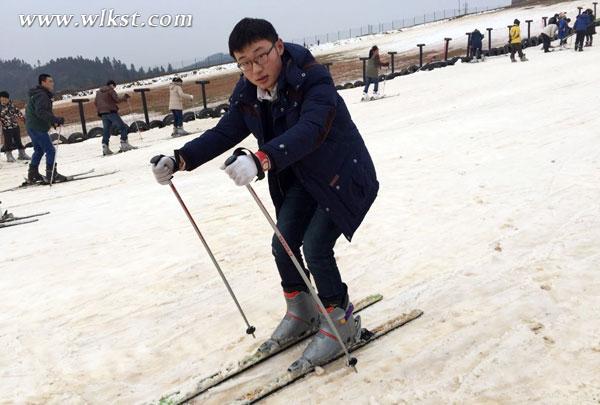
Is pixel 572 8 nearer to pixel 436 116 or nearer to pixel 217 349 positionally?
pixel 436 116

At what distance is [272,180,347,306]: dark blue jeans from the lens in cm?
262

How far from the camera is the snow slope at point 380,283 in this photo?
2777mm

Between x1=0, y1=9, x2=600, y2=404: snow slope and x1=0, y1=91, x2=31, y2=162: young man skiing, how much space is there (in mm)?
6046

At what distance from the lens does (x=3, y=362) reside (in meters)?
3.35

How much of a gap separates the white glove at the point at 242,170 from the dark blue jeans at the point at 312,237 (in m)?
0.56

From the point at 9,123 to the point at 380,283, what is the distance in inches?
490

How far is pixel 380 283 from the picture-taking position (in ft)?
12.9

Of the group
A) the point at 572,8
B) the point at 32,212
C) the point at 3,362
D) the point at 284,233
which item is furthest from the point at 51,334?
the point at 572,8

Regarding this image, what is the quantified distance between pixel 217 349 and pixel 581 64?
1647 centimetres

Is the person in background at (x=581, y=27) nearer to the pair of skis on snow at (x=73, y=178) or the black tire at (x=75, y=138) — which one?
the pair of skis on snow at (x=73, y=178)

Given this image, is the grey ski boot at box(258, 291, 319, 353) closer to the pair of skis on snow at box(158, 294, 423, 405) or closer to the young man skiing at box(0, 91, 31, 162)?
the pair of skis on snow at box(158, 294, 423, 405)

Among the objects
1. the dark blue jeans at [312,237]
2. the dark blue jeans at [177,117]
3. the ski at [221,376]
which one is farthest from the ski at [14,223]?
the dark blue jeans at [177,117]

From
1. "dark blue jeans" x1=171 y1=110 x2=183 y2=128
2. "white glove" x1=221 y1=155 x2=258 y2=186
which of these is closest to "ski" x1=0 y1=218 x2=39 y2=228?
"white glove" x1=221 y1=155 x2=258 y2=186

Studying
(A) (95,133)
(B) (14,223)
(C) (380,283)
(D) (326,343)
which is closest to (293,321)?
(D) (326,343)
